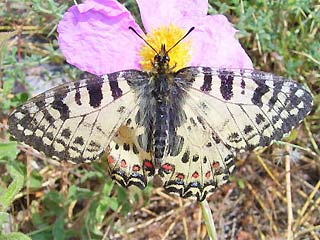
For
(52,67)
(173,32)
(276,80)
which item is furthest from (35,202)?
(276,80)

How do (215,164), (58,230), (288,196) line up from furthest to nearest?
(288,196)
(58,230)
(215,164)

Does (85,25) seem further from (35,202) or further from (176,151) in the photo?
(35,202)

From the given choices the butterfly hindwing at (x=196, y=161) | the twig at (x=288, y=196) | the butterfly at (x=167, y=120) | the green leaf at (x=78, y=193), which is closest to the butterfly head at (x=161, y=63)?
the butterfly at (x=167, y=120)

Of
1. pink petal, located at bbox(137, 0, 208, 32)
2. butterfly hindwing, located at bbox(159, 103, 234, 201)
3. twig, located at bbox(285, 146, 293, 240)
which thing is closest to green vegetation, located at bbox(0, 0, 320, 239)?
twig, located at bbox(285, 146, 293, 240)

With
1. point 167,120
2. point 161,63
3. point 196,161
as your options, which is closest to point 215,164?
point 196,161

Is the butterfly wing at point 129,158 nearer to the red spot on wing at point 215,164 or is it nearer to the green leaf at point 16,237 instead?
the red spot on wing at point 215,164

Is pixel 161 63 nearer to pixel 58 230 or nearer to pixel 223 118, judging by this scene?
pixel 223 118

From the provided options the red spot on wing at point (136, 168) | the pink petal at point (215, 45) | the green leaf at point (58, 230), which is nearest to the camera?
the red spot on wing at point (136, 168)

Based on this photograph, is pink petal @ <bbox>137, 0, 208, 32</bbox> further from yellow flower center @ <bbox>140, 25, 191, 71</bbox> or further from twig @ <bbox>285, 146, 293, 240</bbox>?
twig @ <bbox>285, 146, 293, 240</bbox>
